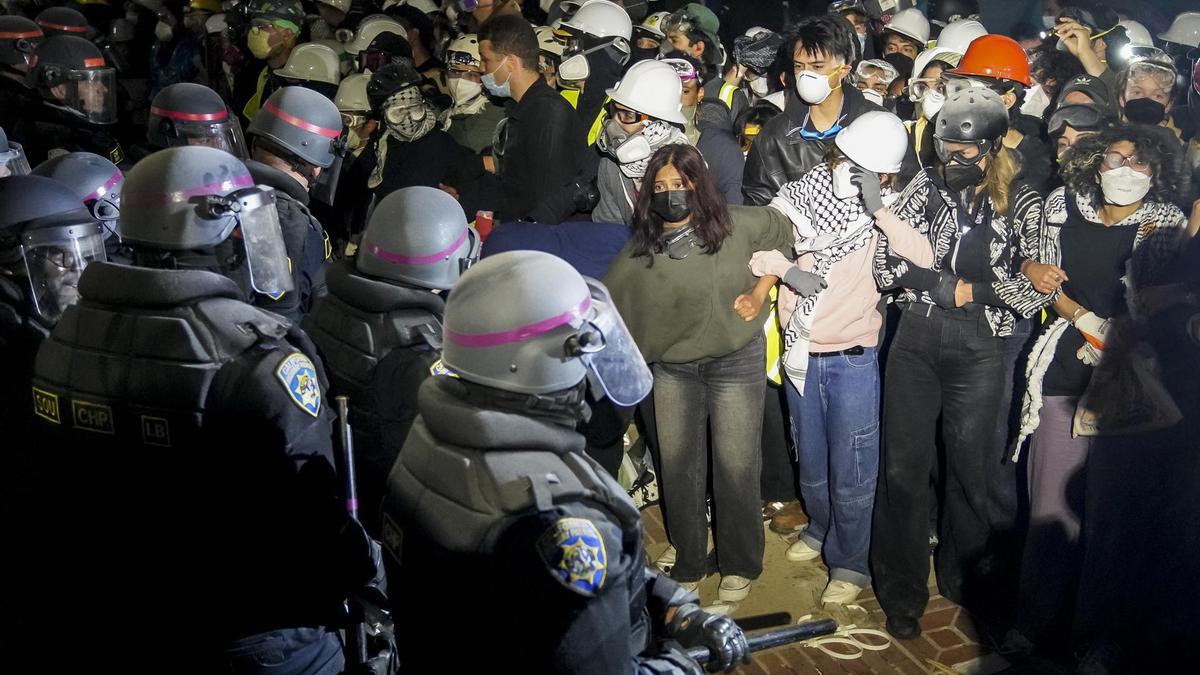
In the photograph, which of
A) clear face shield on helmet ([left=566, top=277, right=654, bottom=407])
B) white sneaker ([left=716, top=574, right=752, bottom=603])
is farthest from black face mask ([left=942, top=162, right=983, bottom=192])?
clear face shield on helmet ([left=566, top=277, right=654, bottom=407])

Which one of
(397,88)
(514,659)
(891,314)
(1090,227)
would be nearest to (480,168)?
(397,88)

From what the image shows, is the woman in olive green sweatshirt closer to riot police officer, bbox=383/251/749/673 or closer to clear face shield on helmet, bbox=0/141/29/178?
riot police officer, bbox=383/251/749/673

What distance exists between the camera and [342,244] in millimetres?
8172

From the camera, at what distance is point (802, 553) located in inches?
232

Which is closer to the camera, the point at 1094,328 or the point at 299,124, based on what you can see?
the point at 1094,328

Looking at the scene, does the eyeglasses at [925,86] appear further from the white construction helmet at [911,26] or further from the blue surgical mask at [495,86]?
the blue surgical mask at [495,86]

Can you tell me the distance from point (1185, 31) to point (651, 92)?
6.02 m

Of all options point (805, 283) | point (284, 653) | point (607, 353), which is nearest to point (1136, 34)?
point (805, 283)

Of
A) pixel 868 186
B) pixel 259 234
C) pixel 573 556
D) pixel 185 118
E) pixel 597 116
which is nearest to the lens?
pixel 573 556

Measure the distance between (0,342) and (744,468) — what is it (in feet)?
11.4

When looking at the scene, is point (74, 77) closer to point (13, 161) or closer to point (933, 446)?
point (13, 161)

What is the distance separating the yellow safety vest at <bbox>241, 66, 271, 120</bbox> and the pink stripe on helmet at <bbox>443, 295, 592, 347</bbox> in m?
7.88

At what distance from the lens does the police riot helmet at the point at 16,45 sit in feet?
26.1

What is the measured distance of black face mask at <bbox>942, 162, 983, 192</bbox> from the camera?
4941 mm
